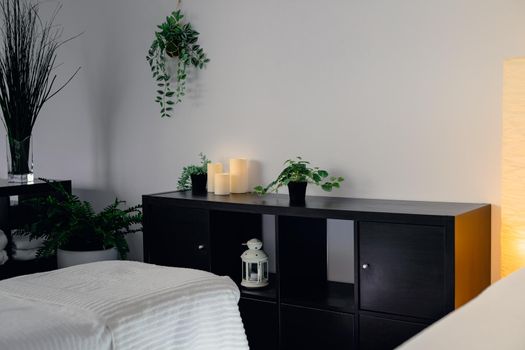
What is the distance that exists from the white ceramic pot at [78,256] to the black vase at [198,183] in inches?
23.6

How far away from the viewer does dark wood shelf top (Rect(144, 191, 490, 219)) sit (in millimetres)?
2559

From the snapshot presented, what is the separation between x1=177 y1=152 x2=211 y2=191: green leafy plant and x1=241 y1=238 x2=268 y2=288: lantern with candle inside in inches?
19.4

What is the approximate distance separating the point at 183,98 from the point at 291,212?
44.7 inches

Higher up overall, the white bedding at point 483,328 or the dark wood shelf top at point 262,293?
the white bedding at point 483,328

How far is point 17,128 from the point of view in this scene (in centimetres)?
358

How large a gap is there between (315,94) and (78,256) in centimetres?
145

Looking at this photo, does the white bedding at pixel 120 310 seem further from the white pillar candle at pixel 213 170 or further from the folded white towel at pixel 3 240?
the folded white towel at pixel 3 240

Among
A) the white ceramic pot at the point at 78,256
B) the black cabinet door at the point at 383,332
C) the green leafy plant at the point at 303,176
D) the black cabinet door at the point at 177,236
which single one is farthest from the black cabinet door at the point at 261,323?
the white ceramic pot at the point at 78,256

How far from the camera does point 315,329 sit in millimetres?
2773

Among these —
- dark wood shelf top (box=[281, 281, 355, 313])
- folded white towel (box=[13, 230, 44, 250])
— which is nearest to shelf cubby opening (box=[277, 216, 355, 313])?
dark wood shelf top (box=[281, 281, 355, 313])

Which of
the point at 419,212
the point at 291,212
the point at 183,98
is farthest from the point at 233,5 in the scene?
the point at 419,212

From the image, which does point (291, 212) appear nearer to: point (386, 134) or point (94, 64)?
point (386, 134)

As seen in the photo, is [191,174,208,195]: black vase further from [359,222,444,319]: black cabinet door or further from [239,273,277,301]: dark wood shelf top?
[359,222,444,319]: black cabinet door

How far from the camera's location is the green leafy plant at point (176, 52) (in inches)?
137
